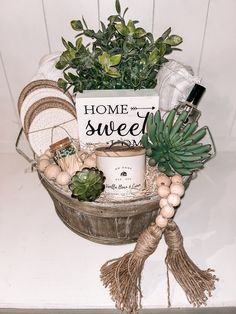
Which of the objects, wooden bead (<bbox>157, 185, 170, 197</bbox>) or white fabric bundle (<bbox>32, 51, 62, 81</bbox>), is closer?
wooden bead (<bbox>157, 185, 170, 197</bbox>)

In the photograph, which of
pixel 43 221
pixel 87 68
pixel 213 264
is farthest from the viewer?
pixel 43 221

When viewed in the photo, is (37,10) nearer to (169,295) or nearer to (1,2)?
(1,2)

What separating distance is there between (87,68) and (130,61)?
0.09 m

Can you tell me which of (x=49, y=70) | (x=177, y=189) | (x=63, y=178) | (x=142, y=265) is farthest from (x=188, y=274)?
(x=49, y=70)

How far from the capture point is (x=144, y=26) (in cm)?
96

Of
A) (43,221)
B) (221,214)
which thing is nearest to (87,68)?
(43,221)

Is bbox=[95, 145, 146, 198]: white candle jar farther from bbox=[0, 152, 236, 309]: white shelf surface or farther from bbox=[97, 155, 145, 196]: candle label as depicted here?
bbox=[0, 152, 236, 309]: white shelf surface

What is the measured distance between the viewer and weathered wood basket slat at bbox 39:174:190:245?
2.43 feet

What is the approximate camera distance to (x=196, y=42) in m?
0.98

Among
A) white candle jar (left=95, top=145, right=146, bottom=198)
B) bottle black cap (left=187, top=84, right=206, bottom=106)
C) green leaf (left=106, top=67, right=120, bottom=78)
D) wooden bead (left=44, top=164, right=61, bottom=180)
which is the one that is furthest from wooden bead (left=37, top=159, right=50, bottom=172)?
A: bottle black cap (left=187, top=84, right=206, bottom=106)

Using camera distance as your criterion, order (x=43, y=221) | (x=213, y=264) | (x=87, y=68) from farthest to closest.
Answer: (x=43, y=221), (x=213, y=264), (x=87, y=68)

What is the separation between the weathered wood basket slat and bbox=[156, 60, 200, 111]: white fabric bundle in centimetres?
19

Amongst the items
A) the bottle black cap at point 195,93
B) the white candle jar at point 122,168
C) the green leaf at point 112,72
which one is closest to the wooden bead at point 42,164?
the white candle jar at point 122,168

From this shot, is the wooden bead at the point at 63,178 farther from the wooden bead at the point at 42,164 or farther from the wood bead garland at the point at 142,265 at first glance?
the wood bead garland at the point at 142,265
